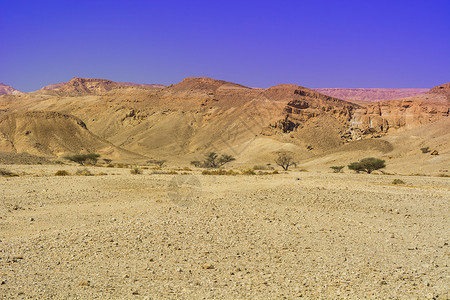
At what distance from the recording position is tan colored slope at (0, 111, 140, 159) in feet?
190

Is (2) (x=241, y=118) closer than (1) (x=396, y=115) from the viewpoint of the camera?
No

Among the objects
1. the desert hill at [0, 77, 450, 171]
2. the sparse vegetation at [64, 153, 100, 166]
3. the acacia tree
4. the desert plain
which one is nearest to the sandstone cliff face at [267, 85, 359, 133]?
the desert hill at [0, 77, 450, 171]

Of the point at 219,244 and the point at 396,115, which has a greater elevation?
the point at 396,115

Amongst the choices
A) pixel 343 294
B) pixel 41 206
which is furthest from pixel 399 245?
pixel 41 206

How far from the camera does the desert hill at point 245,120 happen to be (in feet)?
262

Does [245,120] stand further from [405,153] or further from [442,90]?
[442,90]

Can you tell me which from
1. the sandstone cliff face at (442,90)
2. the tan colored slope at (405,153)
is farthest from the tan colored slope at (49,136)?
the sandstone cliff face at (442,90)

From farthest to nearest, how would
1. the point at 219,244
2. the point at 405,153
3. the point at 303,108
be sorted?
the point at 303,108 < the point at 405,153 < the point at 219,244

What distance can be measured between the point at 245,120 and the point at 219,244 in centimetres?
8258

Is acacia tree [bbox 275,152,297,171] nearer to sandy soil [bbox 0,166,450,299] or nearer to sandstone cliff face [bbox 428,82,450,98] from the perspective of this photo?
sandy soil [bbox 0,166,450,299]

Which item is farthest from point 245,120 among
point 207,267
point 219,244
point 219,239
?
point 207,267

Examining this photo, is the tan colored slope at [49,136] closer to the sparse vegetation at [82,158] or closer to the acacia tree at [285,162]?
the sparse vegetation at [82,158]

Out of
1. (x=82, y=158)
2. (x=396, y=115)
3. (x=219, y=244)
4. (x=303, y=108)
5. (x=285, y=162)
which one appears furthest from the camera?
(x=303, y=108)

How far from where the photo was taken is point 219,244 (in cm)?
887
